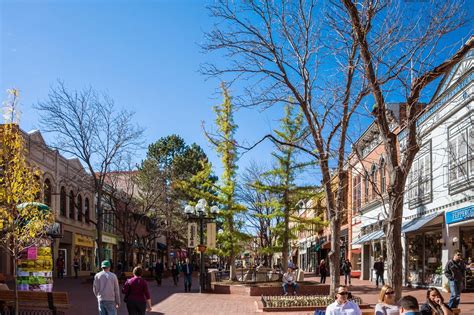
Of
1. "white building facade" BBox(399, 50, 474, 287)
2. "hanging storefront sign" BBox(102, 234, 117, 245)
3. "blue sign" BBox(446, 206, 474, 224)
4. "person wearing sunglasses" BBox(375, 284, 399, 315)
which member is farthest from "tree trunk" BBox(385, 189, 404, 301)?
"hanging storefront sign" BBox(102, 234, 117, 245)

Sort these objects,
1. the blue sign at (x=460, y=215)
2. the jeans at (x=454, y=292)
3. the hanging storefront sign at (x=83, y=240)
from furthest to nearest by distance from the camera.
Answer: the hanging storefront sign at (x=83, y=240) < the blue sign at (x=460, y=215) < the jeans at (x=454, y=292)

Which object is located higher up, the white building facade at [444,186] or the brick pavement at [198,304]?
the white building facade at [444,186]

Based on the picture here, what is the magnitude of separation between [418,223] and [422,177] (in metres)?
2.18

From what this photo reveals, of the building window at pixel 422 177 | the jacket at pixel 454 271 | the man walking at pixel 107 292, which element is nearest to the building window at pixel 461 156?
the building window at pixel 422 177

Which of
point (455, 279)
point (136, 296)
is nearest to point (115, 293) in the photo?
point (136, 296)

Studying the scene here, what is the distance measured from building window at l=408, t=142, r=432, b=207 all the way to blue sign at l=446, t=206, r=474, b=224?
2222 mm

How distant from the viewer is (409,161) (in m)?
11.0

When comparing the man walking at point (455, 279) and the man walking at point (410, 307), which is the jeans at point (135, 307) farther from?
the man walking at point (455, 279)

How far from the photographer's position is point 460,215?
20312 millimetres

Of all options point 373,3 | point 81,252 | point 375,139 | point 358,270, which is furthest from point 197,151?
point 373,3

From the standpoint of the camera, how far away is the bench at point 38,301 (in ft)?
44.4

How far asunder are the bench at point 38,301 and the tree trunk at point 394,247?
751 centimetres

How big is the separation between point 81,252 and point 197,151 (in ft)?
67.0

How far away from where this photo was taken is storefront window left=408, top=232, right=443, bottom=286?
24.0 m
